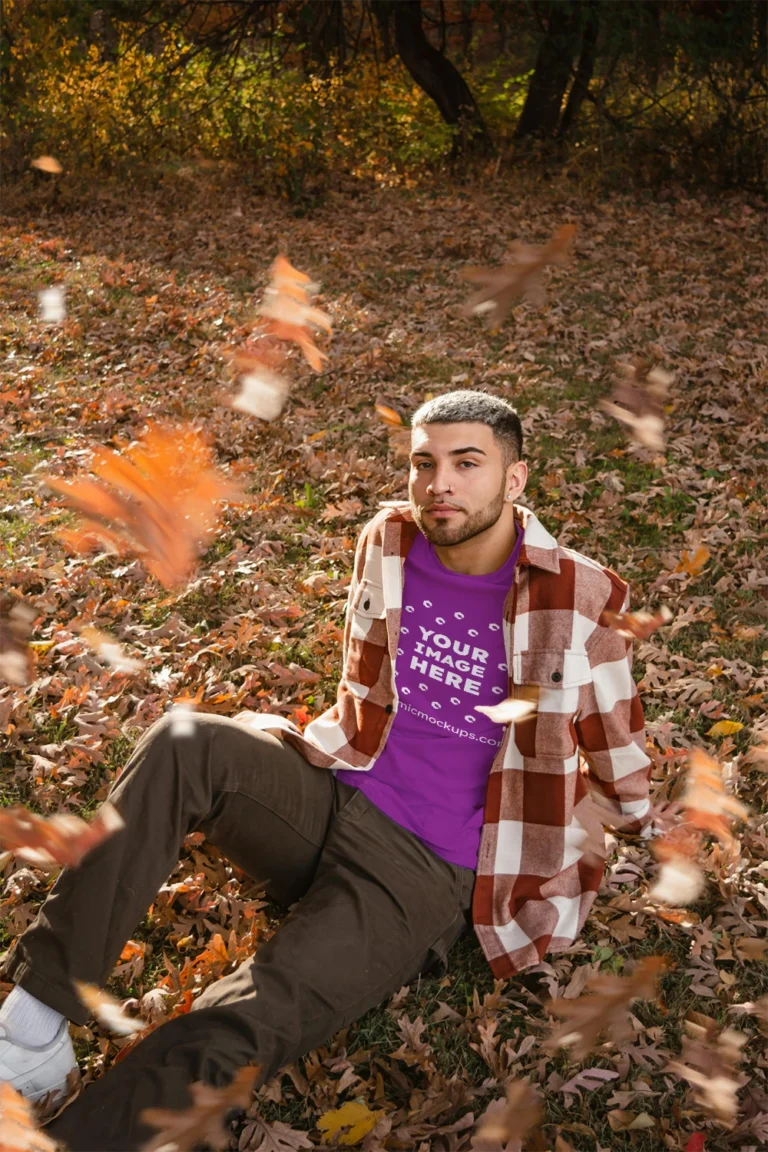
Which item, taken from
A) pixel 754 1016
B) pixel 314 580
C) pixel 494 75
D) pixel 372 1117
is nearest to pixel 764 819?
pixel 754 1016

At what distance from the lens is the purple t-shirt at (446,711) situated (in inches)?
118

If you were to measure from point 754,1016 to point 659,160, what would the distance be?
13869mm

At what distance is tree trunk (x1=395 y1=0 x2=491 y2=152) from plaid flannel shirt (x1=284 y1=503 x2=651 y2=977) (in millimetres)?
14258

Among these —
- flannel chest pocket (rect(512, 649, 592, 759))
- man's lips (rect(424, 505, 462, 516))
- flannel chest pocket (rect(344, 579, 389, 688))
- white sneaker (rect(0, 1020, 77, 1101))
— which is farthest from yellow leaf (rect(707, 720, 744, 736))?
white sneaker (rect(0, 1020, 77, 1101))

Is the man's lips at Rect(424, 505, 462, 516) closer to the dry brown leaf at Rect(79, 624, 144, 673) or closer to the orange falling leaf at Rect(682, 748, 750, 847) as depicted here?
the orange falling leaf at Rect(682, 748, 750, 847)

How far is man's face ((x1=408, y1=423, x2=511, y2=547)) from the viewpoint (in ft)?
9.62

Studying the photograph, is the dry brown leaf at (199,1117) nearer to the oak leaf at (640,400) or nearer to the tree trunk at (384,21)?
the oak leaf at (640,400)

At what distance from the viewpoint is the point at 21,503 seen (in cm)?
621

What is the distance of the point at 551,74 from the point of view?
15.1m

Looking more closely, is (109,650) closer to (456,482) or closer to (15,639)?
(15,639)

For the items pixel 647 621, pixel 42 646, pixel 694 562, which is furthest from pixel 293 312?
pixel 647 621

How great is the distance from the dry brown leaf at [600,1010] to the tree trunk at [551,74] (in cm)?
1382

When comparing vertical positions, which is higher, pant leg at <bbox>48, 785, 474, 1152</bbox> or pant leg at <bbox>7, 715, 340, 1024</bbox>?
pant leg at <bbox>7, 715, 340, 1024</bbox>

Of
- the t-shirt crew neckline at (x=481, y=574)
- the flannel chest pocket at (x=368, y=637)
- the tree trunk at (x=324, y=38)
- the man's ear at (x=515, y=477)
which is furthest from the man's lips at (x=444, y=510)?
the tree trunk at (x=324, y=38)
